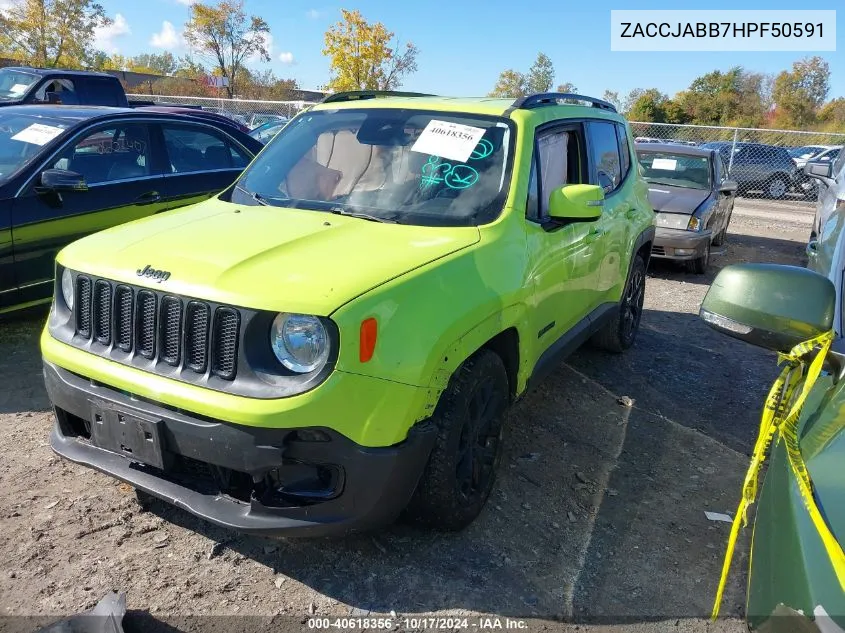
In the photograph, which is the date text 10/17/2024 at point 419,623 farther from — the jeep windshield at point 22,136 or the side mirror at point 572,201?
the jeep windshield at point 22,136

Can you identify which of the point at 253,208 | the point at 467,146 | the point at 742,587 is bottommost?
the point at 742,587

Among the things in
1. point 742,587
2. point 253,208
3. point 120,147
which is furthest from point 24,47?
point 742,587

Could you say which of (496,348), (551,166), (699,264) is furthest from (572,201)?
(699,264)

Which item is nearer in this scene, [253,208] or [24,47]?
[253,208]

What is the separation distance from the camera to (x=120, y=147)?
18.7 feet

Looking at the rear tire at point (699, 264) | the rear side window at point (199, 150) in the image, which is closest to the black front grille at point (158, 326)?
the rear side window at point (199, 150)

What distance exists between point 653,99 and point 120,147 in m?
44.8

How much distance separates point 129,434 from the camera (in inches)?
97.0

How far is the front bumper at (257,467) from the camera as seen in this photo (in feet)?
7.50

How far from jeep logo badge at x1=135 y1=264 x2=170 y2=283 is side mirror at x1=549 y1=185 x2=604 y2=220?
1835mm

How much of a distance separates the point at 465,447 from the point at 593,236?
1.86 metres

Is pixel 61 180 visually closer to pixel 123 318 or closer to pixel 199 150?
pixel 199 150

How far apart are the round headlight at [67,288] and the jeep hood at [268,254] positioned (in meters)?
0.06

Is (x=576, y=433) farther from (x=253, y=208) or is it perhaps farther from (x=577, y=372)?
(x=253, y=208)
